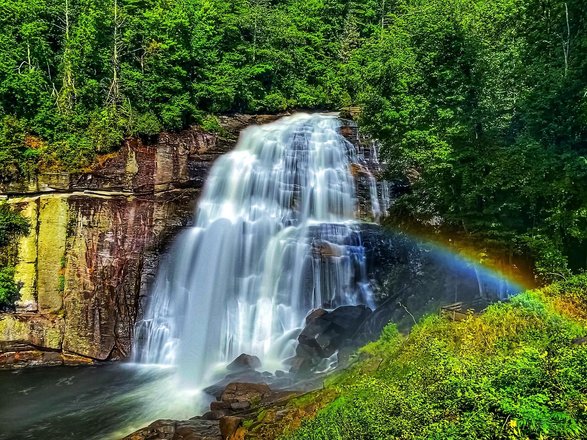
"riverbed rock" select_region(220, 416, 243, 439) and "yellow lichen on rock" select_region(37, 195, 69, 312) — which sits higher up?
"yellow lichen on rock" select_region(37, 195, 69, 312)

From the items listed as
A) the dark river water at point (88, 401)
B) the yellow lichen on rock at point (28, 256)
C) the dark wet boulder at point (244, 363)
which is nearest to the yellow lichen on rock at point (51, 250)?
the yellow lichen on rock at point (28, 256)

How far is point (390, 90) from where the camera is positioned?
17.8 m

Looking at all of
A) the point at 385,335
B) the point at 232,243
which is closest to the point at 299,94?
the point at 232,243

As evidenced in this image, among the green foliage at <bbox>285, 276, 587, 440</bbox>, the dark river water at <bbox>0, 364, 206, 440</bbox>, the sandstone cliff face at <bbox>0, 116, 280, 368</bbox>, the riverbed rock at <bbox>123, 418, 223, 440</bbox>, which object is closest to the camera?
the green foliage at <bbox>285, 276, 587, 440</bbox>

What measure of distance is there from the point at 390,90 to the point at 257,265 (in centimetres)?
951

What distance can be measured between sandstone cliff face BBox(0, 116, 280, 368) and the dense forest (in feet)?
4.39

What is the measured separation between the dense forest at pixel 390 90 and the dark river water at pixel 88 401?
942 cm

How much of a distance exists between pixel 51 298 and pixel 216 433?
12.9m

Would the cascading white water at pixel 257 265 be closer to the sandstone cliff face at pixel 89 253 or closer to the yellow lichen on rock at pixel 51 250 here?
the sandstone cliff face at pixel 89 253

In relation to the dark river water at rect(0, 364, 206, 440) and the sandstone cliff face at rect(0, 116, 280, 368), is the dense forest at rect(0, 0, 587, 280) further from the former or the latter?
the dark river water at rect(0, 364, 206, 440)

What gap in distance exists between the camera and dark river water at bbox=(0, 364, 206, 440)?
1362 centimetres

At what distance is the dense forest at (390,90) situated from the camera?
12586 mm

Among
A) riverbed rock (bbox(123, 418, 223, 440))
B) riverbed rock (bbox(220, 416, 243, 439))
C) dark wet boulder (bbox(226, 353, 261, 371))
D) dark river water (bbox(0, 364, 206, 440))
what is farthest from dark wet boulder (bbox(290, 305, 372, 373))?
riverbed rock (bbox(220, 416, 243, 439))

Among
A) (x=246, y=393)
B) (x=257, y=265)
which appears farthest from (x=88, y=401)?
(x=257, y=265)
